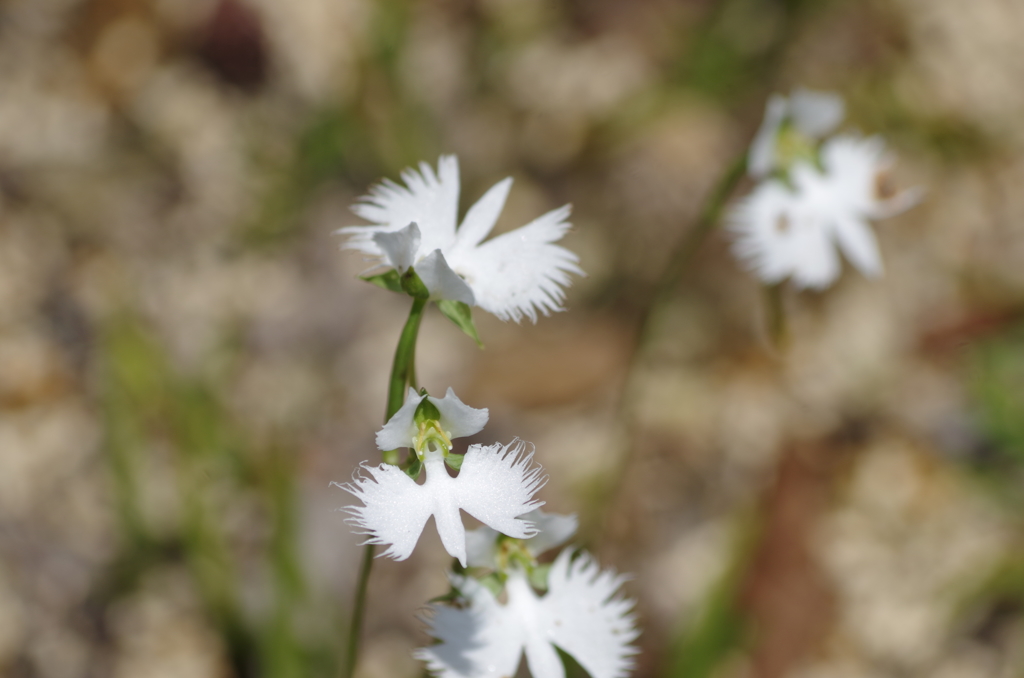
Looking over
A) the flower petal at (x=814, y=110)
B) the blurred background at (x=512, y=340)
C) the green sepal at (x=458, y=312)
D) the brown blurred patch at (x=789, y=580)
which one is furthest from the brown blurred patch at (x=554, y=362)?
the green sepal at (x=458, y=312)

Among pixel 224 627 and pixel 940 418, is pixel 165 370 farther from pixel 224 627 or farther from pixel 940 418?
pixel 940 418

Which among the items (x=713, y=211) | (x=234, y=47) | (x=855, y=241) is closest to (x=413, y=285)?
(x=713, y=211)

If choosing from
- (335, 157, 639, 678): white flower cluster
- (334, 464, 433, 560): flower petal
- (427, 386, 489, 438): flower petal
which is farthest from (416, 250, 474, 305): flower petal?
(334, 464, 433, 560): flower petal

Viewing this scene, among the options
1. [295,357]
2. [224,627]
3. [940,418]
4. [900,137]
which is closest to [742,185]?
[900,137]

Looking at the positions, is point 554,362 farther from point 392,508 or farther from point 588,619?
point 392,508

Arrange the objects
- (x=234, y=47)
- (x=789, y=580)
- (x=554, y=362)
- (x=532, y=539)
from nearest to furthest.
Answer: (x=532, y=539) < (x=789, y=580) < (x=554, y=362) < (x=234, y=47)

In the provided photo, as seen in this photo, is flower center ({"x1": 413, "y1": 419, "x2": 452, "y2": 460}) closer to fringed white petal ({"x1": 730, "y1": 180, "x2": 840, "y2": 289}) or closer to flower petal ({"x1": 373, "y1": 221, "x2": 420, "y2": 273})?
flower petal ({"x1": 373, "y1": 221, "x2": 420, "y2": 273})
